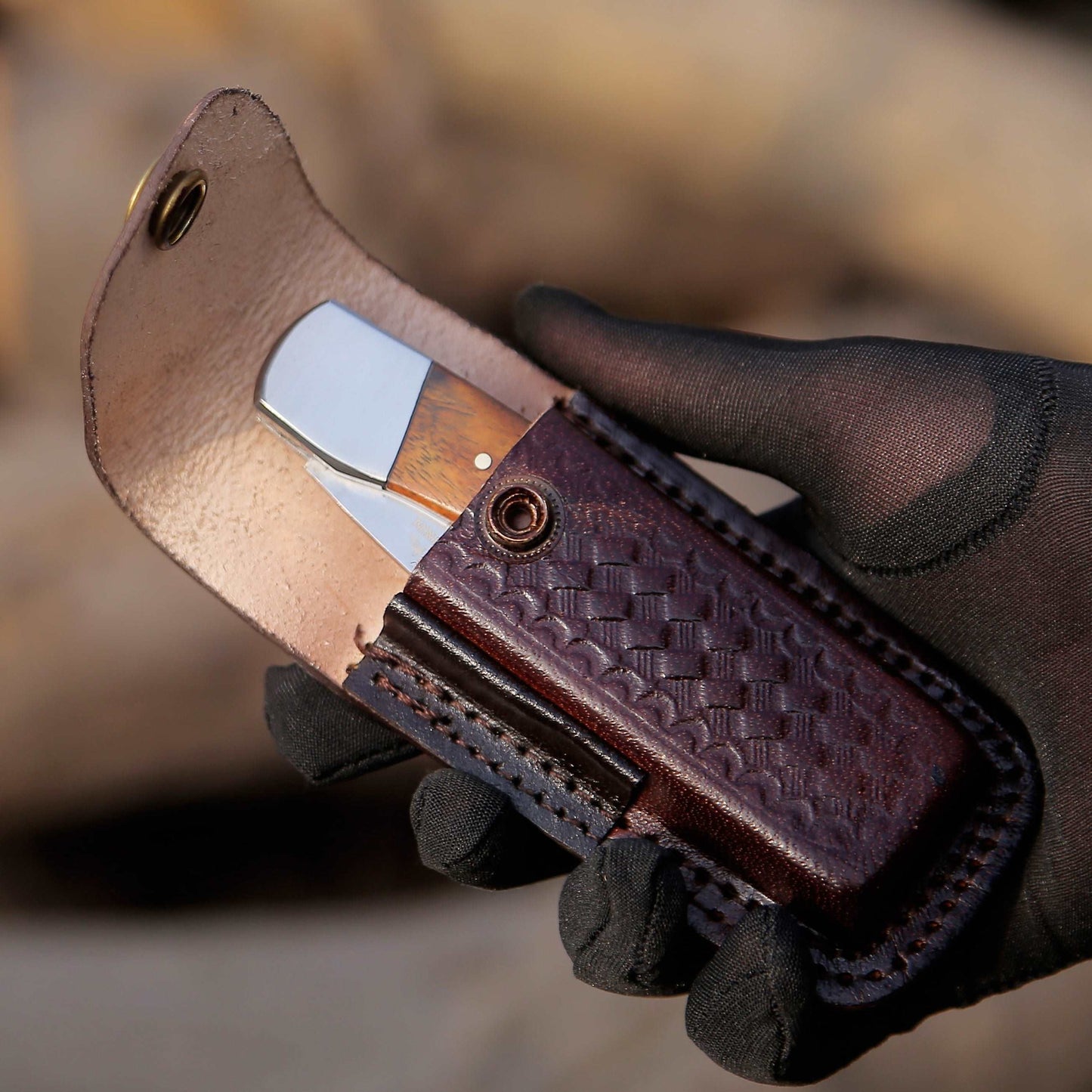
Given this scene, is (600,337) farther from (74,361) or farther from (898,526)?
(74,361)

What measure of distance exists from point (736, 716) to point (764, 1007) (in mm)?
287

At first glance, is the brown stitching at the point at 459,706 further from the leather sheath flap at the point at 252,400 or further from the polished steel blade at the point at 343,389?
the polished steel blade at the point at 343,389

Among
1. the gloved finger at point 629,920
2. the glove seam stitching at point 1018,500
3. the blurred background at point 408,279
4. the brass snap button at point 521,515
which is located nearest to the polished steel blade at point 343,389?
the brass snap button at point 521,515

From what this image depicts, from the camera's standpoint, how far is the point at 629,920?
36.1 inches

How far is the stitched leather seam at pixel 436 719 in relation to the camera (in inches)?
39.6

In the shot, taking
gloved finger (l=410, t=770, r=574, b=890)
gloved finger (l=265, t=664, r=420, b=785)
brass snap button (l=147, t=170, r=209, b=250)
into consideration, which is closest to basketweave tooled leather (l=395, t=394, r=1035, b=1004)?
gloved finger (l=410, t=770, r=574, b=890)

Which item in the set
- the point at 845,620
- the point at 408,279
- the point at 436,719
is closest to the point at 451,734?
the point at 436,719

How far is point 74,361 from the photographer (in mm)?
1938

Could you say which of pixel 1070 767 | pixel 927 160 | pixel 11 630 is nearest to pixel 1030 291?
pixel 927 160

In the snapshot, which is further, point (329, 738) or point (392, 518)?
point (329, 738)

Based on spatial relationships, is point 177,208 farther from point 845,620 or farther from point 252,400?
point 845,620

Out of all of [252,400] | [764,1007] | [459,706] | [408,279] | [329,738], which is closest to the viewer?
[764,1007]

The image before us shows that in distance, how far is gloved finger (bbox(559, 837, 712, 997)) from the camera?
0.92 m

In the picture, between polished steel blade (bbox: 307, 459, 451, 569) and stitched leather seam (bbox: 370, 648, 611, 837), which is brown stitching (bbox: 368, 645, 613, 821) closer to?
stitched leather seam (bbox: 370, 648, 611, 837)
